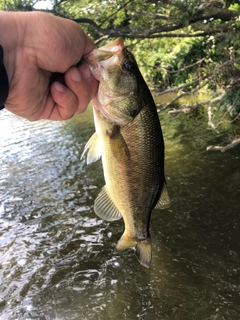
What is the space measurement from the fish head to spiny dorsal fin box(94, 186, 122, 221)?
2.49ft

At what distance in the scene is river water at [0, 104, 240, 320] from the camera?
18.2 ft

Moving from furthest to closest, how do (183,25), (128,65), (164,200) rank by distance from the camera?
(183,25) → (164,200) → (128,65)

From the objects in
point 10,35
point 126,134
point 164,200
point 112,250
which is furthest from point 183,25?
point 10,35

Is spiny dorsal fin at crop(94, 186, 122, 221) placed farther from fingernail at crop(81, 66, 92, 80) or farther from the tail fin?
fingernail at crop(81, 66, 92, 80)

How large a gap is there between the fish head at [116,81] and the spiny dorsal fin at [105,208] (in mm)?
759

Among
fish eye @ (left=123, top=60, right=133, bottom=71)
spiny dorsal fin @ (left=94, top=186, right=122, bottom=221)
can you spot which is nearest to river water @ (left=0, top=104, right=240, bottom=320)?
spiny dorsal fin @ (left=94, top=186, right=122, bottom=221)

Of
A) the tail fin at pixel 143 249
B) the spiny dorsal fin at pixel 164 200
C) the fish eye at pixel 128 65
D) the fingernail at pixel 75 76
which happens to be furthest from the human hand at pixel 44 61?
the tail fin at pixel 143 249

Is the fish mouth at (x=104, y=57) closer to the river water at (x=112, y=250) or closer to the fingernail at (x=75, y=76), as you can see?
the fingernail at (x=75, y=76)

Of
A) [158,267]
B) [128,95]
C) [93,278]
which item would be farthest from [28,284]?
[128,95]

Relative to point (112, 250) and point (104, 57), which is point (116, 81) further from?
point (112, 250)

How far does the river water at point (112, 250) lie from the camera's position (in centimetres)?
555

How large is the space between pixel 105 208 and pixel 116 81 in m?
1.13

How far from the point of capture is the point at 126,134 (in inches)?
103

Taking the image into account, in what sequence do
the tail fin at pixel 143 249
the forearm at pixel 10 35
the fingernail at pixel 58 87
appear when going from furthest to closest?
1. the tail fin at pixel 143 249
2. the fingernail at pixel 58 87
3. the forearm at pixel 10 35
